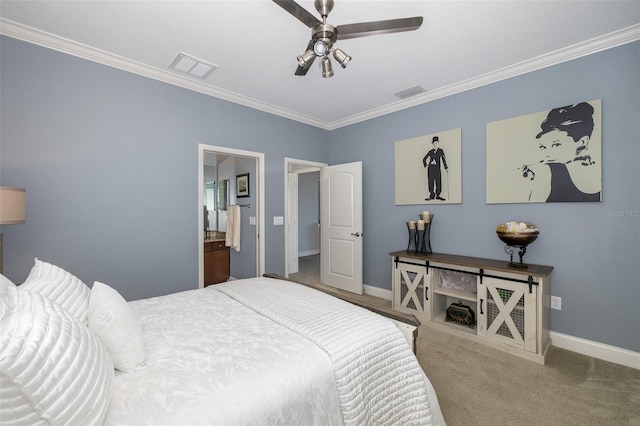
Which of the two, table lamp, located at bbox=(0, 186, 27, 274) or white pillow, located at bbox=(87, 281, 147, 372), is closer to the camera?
white pillow, located at bbox=(87, 281, 147, 372)

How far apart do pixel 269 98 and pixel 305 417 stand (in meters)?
3.46

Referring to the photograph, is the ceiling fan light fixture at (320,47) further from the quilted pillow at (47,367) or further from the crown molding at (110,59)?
the crown molding at (110,59)

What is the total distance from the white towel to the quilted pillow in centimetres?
359

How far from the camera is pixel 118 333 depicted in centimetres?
112

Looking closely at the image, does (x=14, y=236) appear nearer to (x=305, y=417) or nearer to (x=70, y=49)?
(x=70, y=49)

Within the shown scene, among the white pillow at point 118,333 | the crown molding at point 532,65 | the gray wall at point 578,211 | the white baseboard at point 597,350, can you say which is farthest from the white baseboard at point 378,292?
the white pillow at point 118,333

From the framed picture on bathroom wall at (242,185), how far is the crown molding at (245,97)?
1.33m

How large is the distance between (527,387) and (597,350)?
989 mm

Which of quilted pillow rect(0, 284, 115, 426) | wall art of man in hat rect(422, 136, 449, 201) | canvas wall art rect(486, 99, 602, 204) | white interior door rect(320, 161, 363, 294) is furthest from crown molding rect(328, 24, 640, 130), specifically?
quilted pillow rect(0, 284, 115, 426)

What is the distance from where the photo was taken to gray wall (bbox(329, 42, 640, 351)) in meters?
2.29

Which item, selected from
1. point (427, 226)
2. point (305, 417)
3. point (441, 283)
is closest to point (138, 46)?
point (305, 417)

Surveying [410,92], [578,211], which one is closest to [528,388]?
[578,211]

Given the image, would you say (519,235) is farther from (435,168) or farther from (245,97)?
(245,97)

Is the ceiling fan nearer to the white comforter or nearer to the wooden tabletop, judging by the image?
the white comforter
